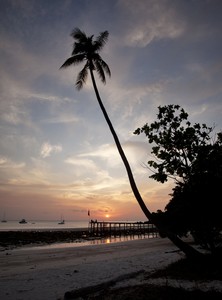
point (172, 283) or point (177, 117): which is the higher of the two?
point (177, 117)

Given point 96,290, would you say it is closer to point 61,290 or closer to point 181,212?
point 61,290

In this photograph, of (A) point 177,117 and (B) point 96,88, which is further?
(B) point 96,88

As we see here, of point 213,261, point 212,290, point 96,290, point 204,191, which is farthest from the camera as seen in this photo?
point 204,191

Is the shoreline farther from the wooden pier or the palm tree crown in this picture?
the palm tree crown

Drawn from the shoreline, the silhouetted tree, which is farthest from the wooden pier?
the silhouetted tree

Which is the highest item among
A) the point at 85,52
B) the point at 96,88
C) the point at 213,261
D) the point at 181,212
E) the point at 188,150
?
the point at 85,52

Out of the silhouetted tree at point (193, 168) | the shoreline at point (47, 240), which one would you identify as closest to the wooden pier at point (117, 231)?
the shoreline at point (47, 240)

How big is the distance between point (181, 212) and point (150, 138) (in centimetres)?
467

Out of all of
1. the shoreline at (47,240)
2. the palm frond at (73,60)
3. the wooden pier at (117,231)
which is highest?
the palm frond at (73,60)

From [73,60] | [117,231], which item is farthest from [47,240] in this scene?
[73,60]

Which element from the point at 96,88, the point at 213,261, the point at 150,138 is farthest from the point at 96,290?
the point at 96,88

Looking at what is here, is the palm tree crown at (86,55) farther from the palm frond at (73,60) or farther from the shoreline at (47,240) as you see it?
the shoreline at (47,240)

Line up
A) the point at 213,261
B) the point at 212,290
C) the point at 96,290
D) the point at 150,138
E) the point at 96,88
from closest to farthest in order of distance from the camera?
the point at 212,290 < the point at 96,290 < the point at 213,261 < the point at 150,138 < the point at 96,88

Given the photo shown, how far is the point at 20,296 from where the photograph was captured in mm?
10336
